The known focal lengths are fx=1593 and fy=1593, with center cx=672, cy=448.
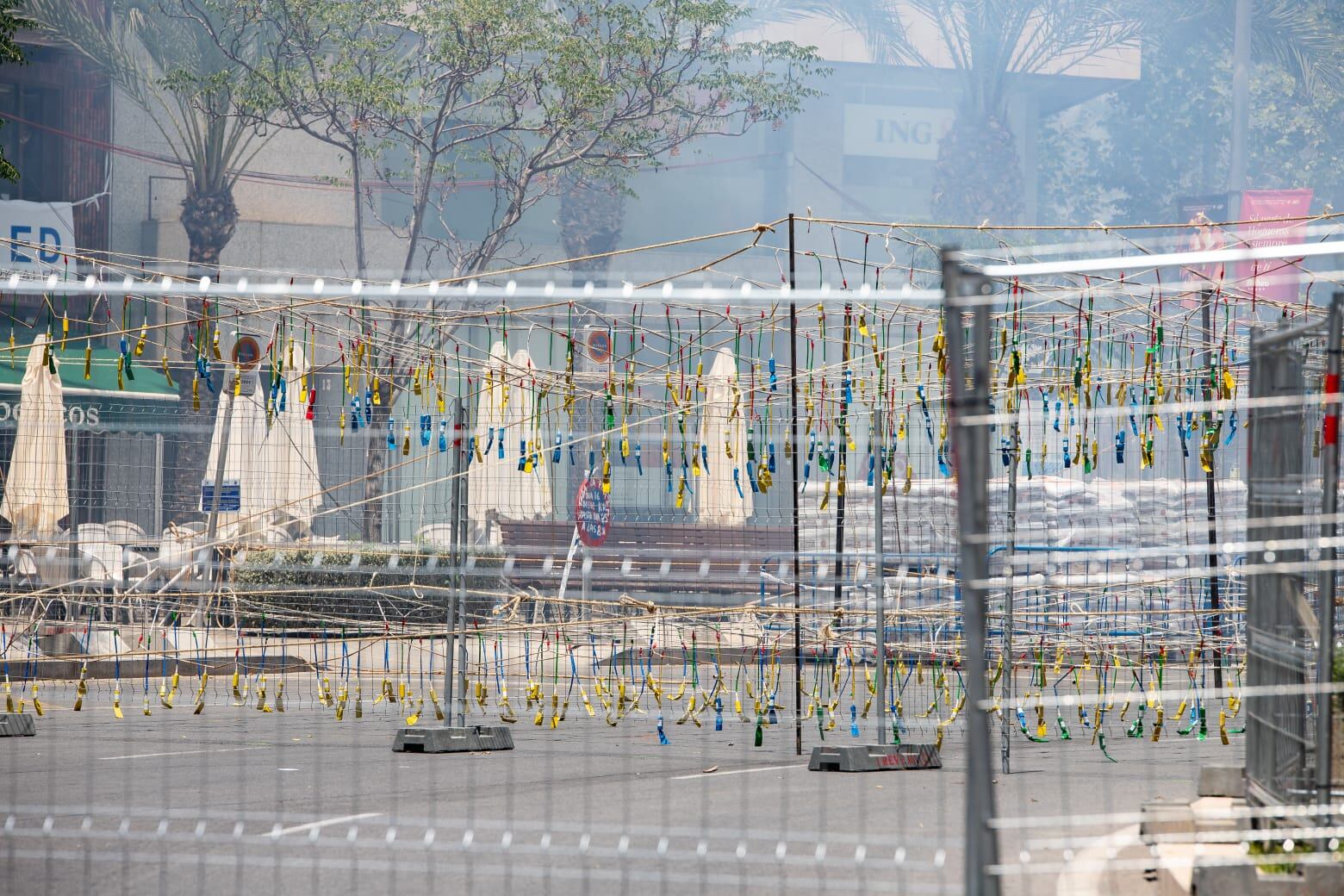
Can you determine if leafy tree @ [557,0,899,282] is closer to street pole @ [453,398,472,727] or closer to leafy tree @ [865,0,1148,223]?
leafy tree @ [865,0,1148,223]

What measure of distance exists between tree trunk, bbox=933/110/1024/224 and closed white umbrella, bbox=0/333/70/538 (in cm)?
3685

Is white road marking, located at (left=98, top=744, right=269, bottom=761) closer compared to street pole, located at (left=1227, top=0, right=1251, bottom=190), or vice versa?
white road marking, located at (left=98, top=744, right=269, bottom=761)

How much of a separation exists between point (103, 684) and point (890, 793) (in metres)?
8.58

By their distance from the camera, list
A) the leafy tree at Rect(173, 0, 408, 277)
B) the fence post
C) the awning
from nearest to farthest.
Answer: the fence post
the awning
the leafy tree at Rect(173, 0, 408, 277)

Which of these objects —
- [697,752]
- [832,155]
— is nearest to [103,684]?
[697,752]

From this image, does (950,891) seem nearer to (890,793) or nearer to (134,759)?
(890,793)

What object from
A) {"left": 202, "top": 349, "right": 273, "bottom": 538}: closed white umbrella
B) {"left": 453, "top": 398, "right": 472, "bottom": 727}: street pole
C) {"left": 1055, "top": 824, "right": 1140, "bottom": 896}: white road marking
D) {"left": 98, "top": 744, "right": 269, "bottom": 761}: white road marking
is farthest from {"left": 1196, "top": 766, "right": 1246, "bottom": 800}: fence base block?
{"left": 202, "top": 349, "right": 273, "bottom": 538}: closed white umbrella

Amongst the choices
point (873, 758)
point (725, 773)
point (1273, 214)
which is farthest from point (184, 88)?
point (873, 758)

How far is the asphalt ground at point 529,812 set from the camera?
20.7ft

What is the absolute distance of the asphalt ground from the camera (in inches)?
248

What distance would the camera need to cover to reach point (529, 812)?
25.8 feet

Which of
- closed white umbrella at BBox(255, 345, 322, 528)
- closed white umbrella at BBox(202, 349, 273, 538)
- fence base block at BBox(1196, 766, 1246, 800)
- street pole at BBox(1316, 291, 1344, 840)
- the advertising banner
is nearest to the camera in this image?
street pole at BBox(1316, 291, 1344, 840)

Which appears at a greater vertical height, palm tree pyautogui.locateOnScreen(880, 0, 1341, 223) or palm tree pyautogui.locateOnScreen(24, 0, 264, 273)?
palm tree pyautogui.locateOnScreen(880, 0, 1341, 223)

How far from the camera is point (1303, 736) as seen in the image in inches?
200
